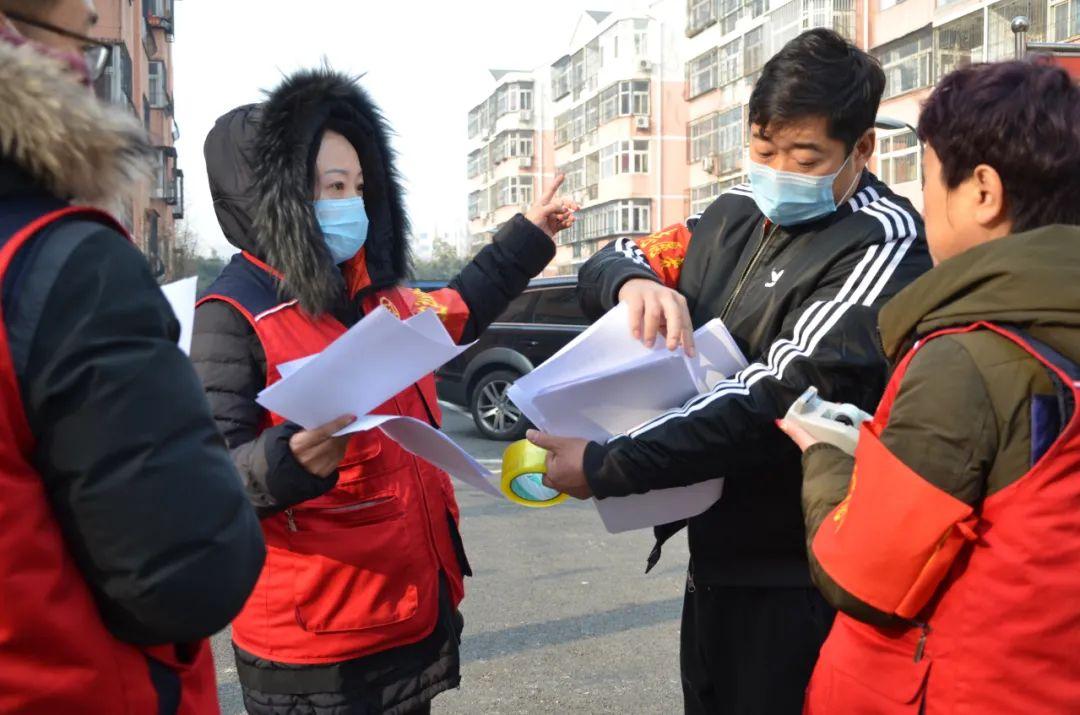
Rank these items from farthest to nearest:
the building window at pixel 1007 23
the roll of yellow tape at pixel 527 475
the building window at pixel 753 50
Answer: the building window at pixel 753 50 → the building window at pixel 1007 23 → the roll of yellow tape at pixel 527 475

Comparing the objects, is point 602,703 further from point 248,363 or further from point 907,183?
point 907,183

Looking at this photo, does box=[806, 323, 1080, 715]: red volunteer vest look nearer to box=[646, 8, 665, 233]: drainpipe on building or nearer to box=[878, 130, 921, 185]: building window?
box=[878, 130, 921, 185]: building window

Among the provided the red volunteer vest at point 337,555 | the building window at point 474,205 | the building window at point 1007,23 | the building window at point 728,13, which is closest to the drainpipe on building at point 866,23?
the building window at point 1007,23

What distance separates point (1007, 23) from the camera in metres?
25.8

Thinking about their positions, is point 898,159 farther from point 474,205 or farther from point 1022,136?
point 474,205

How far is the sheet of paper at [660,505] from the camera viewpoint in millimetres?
2334

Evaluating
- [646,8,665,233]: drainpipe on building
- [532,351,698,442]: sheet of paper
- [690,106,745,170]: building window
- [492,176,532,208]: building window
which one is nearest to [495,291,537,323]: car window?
[532,351,698,442]: sheet of paper

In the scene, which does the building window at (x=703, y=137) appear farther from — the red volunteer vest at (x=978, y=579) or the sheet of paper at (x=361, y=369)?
the red volunteer vest at (x=978, y=579)

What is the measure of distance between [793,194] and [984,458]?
3.22 feet

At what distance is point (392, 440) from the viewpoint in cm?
234

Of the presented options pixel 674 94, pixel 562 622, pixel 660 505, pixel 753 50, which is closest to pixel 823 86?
pixel 660 505

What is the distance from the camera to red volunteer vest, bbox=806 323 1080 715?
147cm

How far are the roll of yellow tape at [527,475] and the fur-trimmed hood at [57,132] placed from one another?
128cm

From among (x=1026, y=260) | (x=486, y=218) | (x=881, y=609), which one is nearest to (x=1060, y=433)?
(x=1026, y=260)
